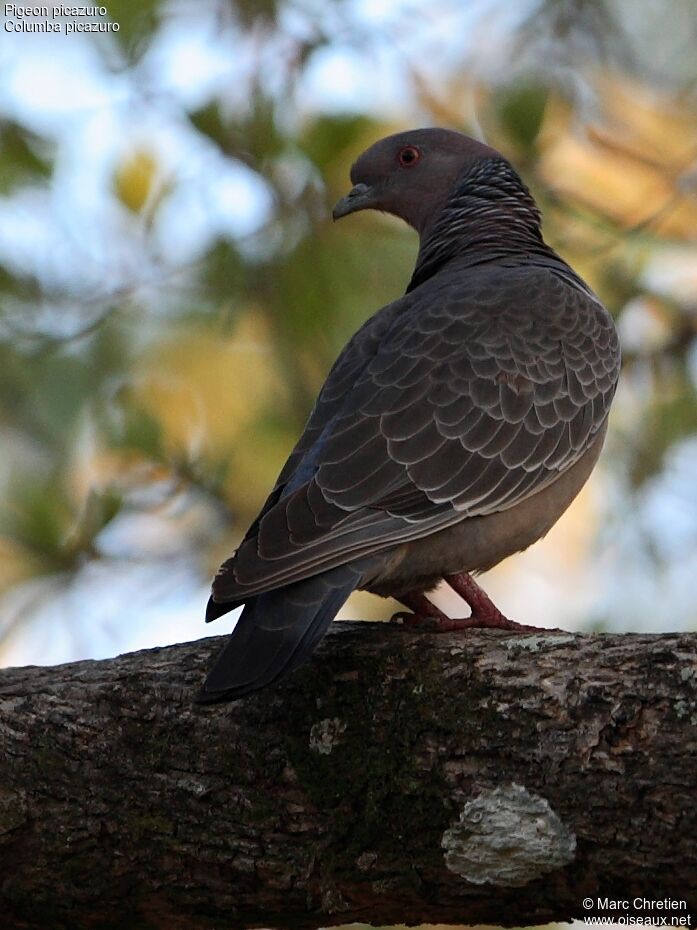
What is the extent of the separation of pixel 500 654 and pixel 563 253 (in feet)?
8.62

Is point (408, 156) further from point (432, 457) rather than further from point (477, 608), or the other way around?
point (477, 608)

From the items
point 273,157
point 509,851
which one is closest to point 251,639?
point 509,851

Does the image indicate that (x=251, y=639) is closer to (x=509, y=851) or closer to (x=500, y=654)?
(x=500, y=654)

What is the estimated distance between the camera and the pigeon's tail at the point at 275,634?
3.04 meters

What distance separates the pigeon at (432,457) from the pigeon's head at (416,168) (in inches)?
21.4

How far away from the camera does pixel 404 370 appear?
4.10 metres

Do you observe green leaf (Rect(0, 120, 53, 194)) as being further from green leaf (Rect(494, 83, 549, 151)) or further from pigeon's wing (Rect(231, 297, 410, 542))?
green leaf (Rect(494, 83, 549, 151))

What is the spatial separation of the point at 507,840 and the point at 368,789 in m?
0.35

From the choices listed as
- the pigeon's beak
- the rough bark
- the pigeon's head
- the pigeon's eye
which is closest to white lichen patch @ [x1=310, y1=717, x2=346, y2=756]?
the rough bark

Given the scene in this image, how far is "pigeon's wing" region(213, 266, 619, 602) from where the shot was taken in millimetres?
3537

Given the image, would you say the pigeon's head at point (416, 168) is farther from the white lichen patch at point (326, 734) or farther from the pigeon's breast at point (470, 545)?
the white lichen patch at point (326, 734)

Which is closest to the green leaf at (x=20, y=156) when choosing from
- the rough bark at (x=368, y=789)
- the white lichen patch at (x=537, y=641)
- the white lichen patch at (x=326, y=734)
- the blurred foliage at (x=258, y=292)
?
the blurred foliage at (x=258, y=292)

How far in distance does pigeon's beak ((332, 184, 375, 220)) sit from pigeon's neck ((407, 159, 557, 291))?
0.91 ft

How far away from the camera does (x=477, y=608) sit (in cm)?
391
